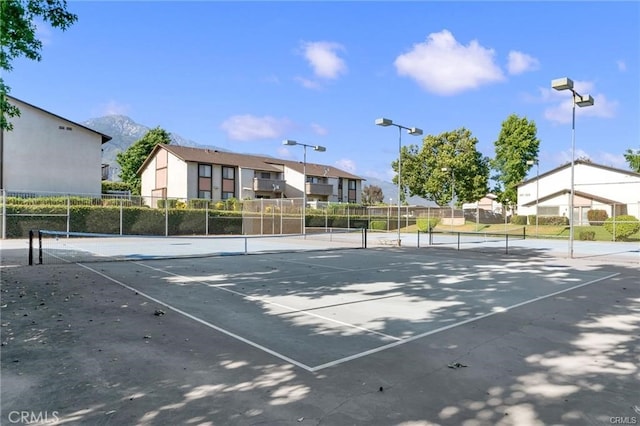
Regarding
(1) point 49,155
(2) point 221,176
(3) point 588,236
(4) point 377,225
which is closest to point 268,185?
(2) point 221,176

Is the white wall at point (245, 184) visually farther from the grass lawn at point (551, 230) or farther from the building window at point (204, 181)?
the grass lawn at point (551, 230)

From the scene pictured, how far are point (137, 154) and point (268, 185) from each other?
2055 cm

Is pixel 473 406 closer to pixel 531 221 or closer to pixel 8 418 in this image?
pixel 8 418

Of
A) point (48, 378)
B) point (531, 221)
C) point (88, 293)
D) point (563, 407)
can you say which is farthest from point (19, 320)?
point (531, 221)

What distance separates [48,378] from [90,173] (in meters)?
34.1

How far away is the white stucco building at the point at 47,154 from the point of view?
29.8 metres

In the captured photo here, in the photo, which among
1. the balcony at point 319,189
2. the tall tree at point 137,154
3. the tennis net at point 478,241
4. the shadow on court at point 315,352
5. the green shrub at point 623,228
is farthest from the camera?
the tall tree at point 137,154

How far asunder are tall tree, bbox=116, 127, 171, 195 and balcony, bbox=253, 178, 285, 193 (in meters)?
17.0

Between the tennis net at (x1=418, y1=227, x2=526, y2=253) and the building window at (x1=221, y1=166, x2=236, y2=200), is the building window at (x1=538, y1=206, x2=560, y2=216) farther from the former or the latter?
the building window at (x1=221, y1=166, x2=236, y2=200)

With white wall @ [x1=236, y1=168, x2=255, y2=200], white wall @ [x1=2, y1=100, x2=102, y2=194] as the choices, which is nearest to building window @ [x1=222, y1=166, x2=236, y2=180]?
white wall @ [x1=236, y1=168, x2=255, y2=200]

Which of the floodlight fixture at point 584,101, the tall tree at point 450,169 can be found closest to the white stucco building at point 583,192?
the tall tree at point 450,169

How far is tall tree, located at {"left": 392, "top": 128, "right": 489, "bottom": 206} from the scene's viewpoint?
5634 centimetres

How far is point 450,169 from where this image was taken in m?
56.3

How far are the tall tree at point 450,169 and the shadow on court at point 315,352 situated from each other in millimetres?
49233
